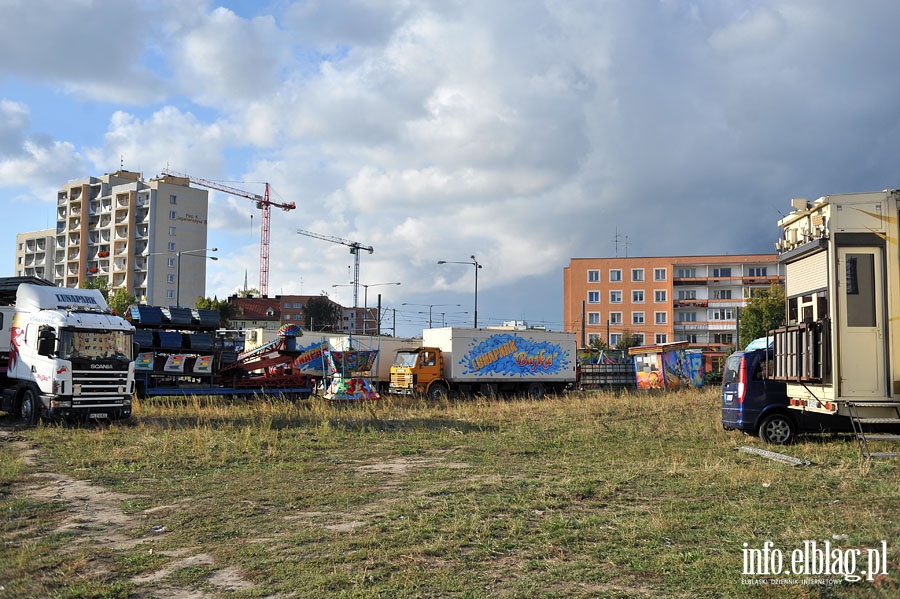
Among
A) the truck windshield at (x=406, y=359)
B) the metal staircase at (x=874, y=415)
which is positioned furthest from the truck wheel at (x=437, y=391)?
the metal staircase at (x=874, y=415)

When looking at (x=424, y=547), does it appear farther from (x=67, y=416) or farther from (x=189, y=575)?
(x=67, y=416)

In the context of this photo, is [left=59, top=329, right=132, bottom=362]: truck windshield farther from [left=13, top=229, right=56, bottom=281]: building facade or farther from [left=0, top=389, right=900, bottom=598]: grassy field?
[left=13, top=229, right=56, bottom=281]: building facade

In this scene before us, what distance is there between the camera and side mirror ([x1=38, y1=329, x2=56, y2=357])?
17.5 metres

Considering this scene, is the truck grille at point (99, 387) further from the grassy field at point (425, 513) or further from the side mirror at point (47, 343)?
the grassy field at point (425, 513)

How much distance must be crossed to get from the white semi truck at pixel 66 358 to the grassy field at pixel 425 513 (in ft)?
5.42

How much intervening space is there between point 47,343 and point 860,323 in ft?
57.3

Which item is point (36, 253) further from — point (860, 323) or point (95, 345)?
point (860, 323)

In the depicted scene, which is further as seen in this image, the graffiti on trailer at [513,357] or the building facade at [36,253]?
the building facade at [36,253]

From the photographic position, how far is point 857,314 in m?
11.6

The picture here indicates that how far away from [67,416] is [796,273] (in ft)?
54.6

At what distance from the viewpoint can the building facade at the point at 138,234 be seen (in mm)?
96125

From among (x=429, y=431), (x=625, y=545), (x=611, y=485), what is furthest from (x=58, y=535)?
(x=429, y=431)

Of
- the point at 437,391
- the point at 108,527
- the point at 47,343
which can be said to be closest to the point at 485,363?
the point at 437,391

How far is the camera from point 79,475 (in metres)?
11.6
